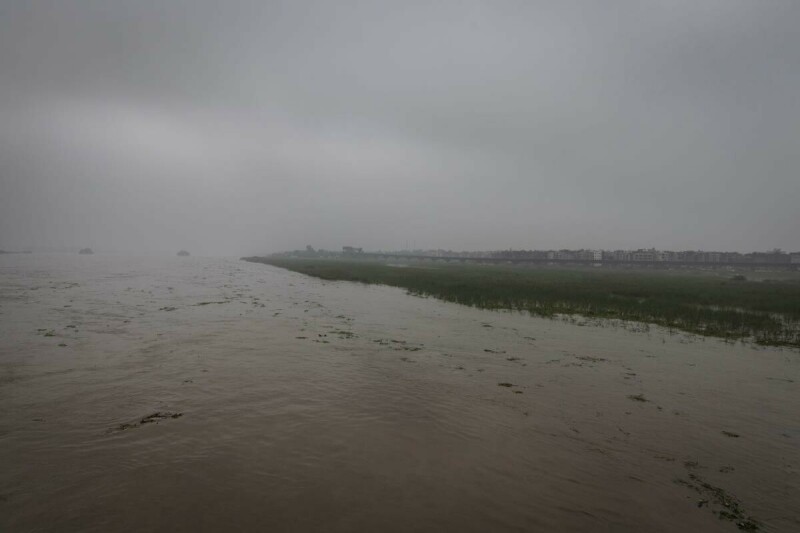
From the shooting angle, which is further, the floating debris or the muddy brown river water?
the floating debris

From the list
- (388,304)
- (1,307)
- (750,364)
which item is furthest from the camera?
(388,304)

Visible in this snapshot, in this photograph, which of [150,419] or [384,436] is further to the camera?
[150,419]

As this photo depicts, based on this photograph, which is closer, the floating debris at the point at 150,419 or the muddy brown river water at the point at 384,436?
the muddy brown river water at the point at 384,436

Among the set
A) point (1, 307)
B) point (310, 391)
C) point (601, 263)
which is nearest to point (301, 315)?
point (310, 391)

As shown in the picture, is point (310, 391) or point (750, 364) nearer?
point (310, 391)

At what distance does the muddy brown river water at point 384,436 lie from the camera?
4.60 meters

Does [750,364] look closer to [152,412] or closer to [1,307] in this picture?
[152,412]

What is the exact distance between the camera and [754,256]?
18888 cm

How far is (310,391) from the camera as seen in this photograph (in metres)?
8.95

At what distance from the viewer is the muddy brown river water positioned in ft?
15.1

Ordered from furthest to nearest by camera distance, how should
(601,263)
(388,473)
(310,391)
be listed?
(601,263)
(310,391)
(388,473)

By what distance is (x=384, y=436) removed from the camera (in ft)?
22.2

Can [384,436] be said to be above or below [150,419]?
below

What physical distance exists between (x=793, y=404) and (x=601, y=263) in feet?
665
